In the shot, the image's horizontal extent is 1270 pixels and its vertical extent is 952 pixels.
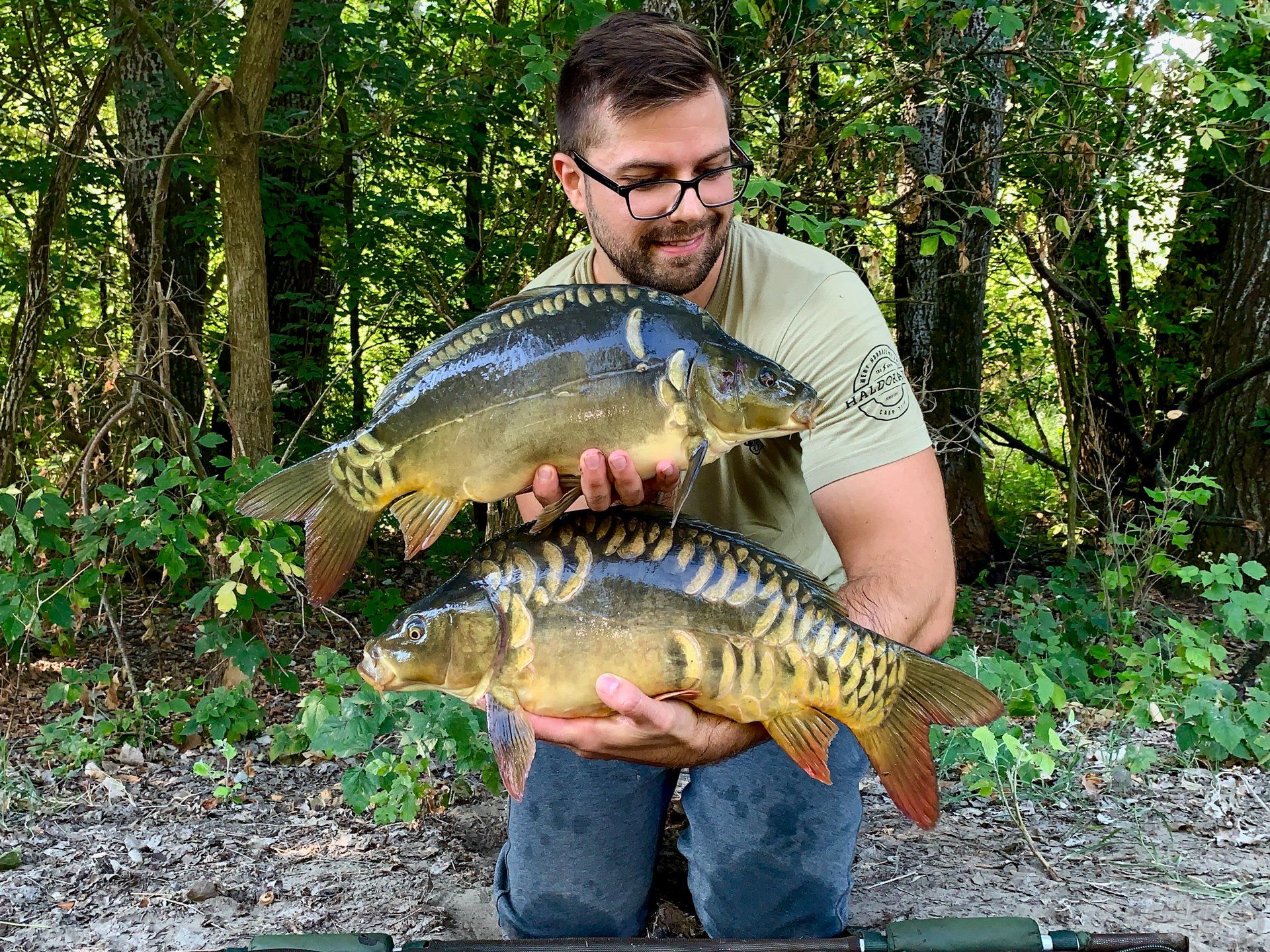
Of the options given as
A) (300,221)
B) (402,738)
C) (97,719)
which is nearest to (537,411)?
(402,738)

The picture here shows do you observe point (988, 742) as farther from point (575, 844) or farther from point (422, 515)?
point (422, 515)

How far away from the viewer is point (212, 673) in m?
4.20

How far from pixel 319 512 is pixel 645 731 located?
0.62m

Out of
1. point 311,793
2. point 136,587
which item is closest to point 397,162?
point 136,587

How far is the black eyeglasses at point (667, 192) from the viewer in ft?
6.48

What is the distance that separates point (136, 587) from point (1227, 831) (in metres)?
4.74

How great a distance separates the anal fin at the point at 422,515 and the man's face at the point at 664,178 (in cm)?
71

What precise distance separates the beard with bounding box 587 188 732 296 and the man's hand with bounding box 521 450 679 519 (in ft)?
1.60

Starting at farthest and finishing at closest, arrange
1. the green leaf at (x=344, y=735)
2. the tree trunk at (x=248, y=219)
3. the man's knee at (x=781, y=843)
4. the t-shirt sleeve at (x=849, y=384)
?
the tree trunk at (x=248, y=219)
the green leaf at (x=344, y=735)
the man's knee at (x=781, y=843)
the t-shirt sleeve at (x=849, y=384)

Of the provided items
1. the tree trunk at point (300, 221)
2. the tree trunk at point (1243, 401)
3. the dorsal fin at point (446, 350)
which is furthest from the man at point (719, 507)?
the tree trunk at point (1243, 401)

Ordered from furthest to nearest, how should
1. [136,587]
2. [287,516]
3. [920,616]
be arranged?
[136,587]
[920,616]
[287,516]

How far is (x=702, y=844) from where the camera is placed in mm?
2477

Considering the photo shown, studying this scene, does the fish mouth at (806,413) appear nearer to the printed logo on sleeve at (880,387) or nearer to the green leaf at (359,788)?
the printed logo on sleeve at (880,387)

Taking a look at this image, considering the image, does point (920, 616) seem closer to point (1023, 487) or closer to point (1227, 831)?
point (1227, 831)
